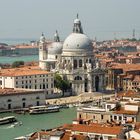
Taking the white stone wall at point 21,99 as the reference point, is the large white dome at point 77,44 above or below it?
above

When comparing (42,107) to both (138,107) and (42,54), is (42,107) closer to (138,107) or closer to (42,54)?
(138,107)

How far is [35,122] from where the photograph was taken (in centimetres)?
2053

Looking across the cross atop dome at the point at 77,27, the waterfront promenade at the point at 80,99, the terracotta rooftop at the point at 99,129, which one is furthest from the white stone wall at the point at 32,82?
the terracotta rooftop at the point at 99,129

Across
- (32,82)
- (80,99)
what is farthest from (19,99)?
(32,82)

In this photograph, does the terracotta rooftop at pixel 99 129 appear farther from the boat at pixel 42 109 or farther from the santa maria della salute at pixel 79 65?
the santa maria della salute at pixel 79 65

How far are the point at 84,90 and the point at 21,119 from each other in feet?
34.2

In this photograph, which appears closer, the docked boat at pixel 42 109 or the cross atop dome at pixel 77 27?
the docked boat at pixel 42 109

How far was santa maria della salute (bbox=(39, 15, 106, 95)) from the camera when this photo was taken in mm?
31672

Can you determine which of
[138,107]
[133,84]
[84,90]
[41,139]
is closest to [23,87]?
[84,90]

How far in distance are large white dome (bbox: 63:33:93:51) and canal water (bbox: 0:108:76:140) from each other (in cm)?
857

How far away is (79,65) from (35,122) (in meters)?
12.4

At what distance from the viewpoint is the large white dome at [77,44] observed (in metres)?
32.8

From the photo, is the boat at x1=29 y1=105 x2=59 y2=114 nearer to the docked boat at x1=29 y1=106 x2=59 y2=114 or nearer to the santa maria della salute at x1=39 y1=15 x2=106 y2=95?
the docked boat at x1=29 y1=106 x2=59 y2=114

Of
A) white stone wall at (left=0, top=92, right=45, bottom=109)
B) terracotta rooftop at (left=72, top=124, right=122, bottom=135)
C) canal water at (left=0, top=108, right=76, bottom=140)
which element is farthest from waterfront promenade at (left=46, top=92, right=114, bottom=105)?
terracotta rooftop at (left=72, top=124, right=122, bottom=135)
